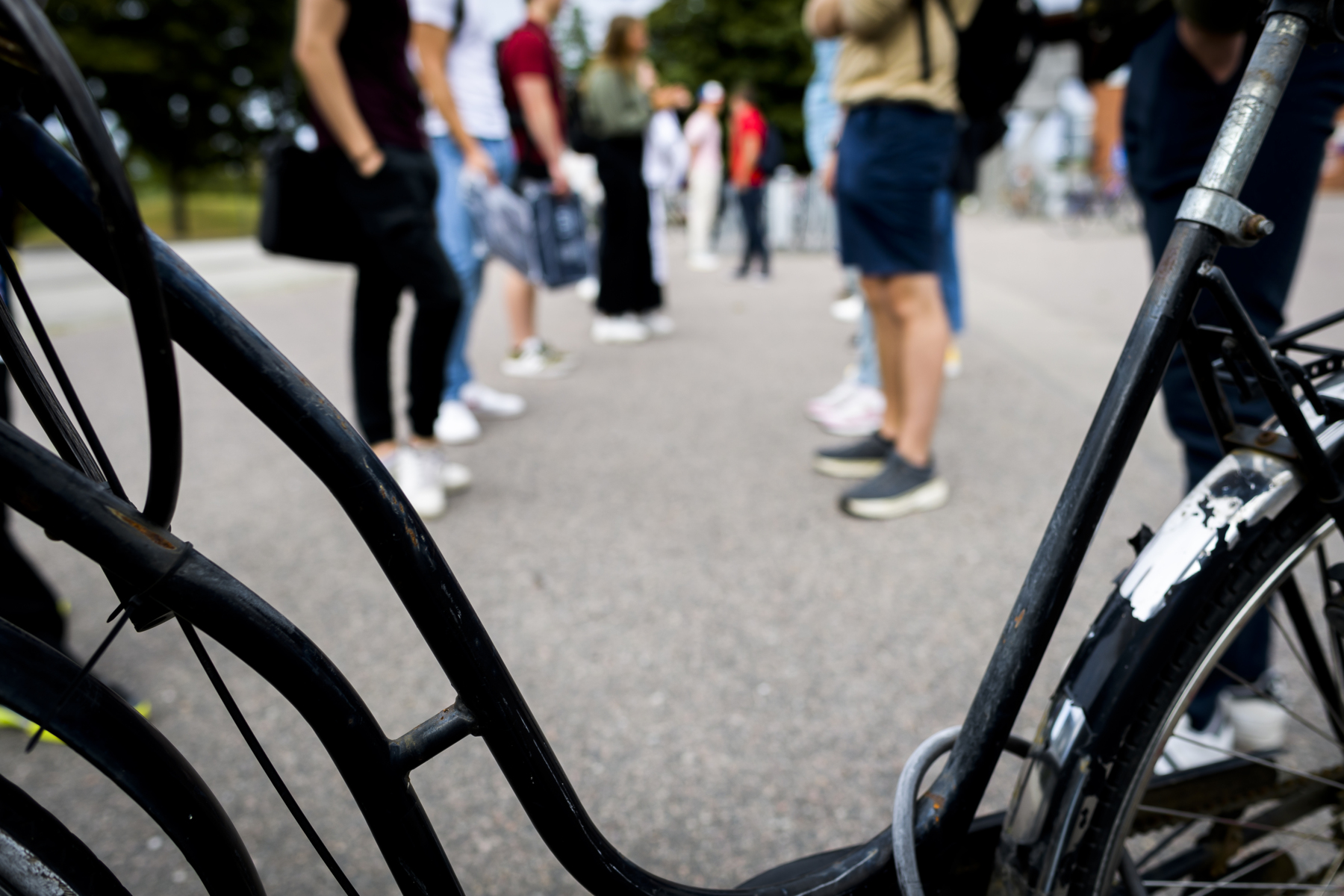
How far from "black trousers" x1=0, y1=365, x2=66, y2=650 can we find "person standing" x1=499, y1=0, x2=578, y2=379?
10.1ft

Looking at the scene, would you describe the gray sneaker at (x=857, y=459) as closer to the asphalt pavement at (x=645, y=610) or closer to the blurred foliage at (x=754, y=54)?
the asphalt pavement at (x=645, y=610)

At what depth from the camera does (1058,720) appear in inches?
38.8

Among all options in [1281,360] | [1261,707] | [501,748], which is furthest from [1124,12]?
[501,748]

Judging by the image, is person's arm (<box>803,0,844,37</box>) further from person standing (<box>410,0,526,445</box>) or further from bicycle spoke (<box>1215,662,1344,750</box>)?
bicycle spoke (<box>1215,662,1344,750</box>)

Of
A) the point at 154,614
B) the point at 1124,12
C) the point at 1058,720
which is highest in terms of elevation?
the point at 1124,12

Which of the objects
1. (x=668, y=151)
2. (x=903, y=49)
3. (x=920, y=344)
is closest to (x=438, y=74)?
(x=903, y=49)

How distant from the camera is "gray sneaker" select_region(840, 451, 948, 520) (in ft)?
9.79

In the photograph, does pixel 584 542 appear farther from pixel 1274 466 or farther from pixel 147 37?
pixel 147 37

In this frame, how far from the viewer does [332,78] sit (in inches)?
102

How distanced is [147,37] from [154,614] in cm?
2836

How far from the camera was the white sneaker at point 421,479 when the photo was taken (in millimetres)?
3047

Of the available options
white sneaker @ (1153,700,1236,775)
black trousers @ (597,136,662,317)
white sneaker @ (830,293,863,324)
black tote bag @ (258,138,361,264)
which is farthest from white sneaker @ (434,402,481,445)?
white sneaker @ (830,293,863,324)

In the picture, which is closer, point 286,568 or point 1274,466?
point 1274,466

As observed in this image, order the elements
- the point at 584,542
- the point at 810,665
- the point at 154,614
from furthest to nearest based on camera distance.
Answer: the point at 584,542 → the point at 810,665 → the point at 154,614
